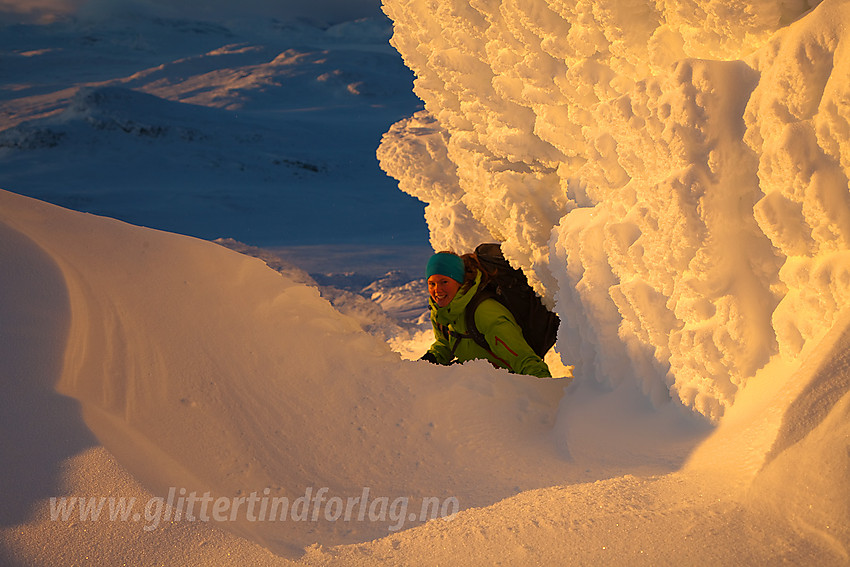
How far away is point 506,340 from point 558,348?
581 millimetres

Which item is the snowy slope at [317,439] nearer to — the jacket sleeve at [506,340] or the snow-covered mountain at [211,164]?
the jacket sleeve at [506,340]

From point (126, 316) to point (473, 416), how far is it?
1341mm

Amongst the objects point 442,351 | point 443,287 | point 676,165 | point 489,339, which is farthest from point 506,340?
point 676,165

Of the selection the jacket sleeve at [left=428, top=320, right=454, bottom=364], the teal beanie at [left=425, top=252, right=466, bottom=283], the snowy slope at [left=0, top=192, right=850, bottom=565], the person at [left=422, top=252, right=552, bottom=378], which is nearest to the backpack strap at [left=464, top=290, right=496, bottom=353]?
the person at [left=422, top=252, right=552, bottom=378]

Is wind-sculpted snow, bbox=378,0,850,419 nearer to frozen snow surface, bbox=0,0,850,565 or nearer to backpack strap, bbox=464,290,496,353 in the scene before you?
frozen snow surface, bbox=0,0,850,565

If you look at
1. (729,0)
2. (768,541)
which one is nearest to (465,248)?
(729,0)

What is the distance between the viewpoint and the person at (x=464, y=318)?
11.9 feet

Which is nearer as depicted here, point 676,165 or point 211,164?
point 676,165

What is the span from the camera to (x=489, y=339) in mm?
3721

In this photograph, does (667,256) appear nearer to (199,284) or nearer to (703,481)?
(703,481)

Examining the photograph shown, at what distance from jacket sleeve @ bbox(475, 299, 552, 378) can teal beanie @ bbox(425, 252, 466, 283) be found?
0.22 metres

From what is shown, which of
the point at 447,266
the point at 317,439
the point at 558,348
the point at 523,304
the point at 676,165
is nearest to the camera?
the point at 676,165

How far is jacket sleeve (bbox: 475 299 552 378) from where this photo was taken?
3.50 m

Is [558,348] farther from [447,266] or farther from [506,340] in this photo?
[447,266]
